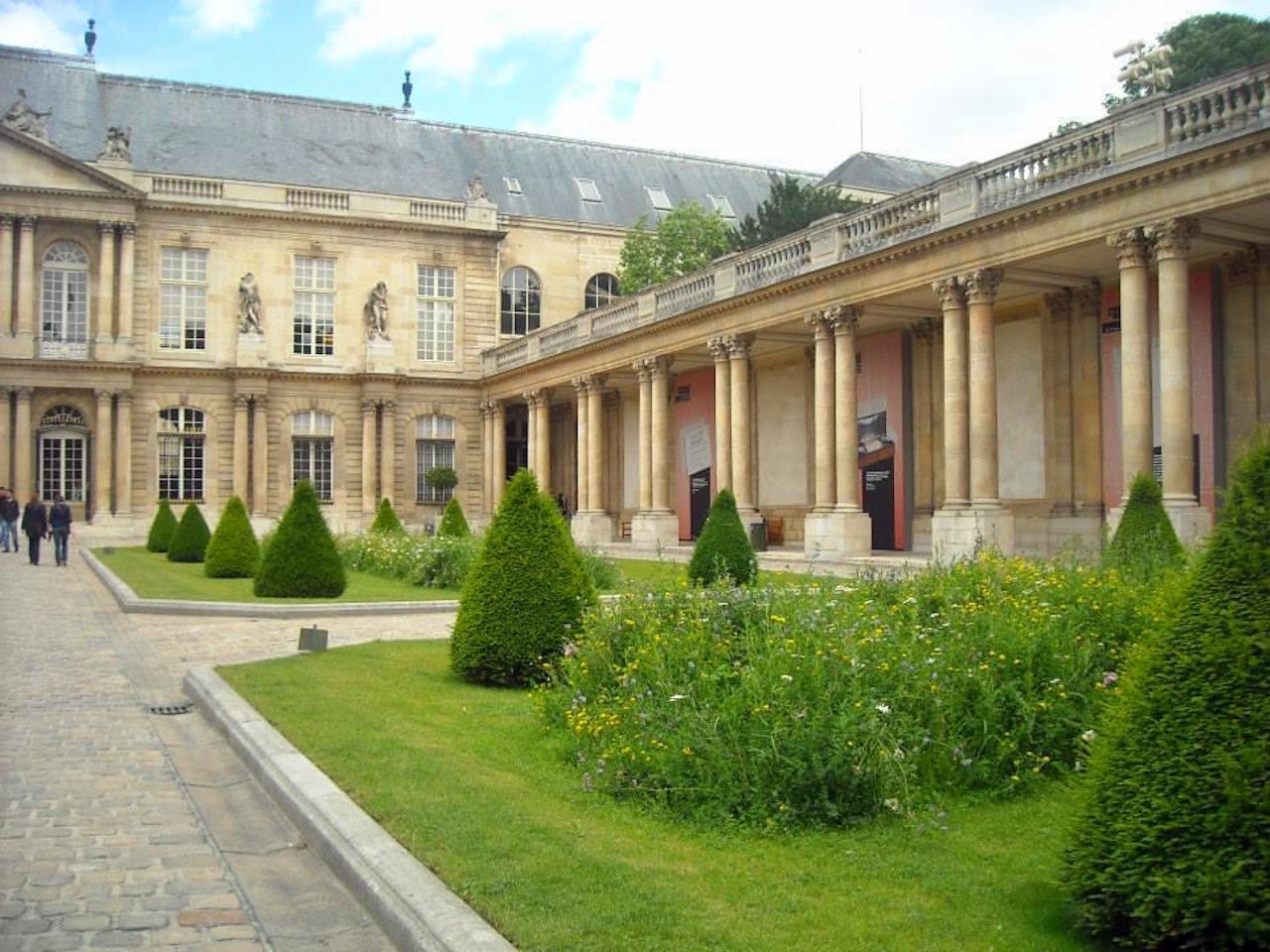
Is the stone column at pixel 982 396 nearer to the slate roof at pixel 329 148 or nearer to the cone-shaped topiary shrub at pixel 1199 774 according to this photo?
the cone-shaped topiary shrub at pixel 1199 774

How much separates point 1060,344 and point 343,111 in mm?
35524

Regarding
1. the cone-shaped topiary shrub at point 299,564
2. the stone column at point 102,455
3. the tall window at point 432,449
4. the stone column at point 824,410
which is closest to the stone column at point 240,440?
the stone column at point 102,455

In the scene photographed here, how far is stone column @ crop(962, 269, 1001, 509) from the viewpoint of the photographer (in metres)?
22.7

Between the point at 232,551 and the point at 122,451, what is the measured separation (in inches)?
862

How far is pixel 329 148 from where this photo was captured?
159 feet

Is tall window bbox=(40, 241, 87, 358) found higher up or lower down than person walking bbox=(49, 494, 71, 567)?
higher up

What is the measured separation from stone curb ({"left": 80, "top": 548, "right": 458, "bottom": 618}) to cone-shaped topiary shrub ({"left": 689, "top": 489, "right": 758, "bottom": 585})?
3.60 metres

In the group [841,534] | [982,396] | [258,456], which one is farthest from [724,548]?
[258,456]

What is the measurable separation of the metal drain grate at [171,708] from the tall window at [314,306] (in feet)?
124

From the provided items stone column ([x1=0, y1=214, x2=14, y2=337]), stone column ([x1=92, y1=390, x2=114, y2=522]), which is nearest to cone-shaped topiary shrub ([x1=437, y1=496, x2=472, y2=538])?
stone column ([x1=92, y1=390, x2=114, y2=522])

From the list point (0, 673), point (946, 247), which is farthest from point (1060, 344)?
point (0, 673)

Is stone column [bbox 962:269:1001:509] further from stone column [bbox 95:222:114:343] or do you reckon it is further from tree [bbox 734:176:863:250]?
stone column [bbox 95:222:114:343]

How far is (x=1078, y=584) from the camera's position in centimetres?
939

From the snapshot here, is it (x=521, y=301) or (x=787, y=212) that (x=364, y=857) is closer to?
(x=787, y=212)
